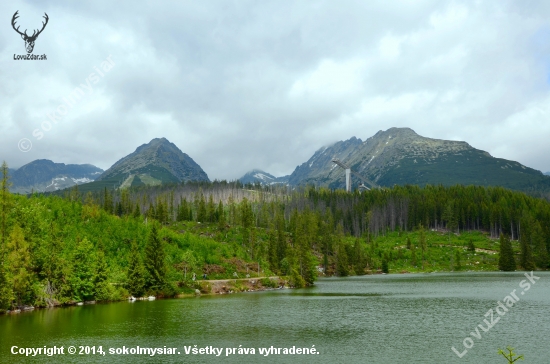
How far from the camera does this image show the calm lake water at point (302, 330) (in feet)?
104

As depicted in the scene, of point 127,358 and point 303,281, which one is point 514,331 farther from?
point 303,281

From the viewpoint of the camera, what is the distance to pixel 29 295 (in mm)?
61750

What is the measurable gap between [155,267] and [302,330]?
44559mm

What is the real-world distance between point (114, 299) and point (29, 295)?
45.9ft

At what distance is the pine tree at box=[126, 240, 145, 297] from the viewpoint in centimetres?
7606

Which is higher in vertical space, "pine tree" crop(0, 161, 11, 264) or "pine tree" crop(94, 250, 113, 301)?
"pine tree" crop(0, 161, 11, 264)

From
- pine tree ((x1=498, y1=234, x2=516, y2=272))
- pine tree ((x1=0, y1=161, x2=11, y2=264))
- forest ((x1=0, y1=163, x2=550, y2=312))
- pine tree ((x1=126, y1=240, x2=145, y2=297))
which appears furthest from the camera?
pine tree ((x1=498, y1=234, x2=516, y2=272))

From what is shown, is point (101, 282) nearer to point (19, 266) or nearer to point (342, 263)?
point (19, 266)

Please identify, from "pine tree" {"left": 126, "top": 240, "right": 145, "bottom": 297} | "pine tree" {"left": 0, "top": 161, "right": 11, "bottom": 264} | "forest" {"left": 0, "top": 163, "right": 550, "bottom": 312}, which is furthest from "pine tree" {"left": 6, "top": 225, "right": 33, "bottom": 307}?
"pine tree" {"left": 126, "top": 240, "right": 145, "bottom": 297}

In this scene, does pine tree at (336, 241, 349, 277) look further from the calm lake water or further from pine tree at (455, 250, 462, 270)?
the calm lake water

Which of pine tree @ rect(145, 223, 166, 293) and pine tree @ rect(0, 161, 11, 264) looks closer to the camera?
pine tree @ rect(0, 161, 11, 264)

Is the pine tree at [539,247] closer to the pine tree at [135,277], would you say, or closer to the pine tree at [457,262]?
the pine tree at [457,262]

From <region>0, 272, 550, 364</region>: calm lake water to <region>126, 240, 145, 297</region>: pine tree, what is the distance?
11473 mm

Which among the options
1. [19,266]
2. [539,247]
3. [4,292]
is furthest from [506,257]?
[4,292]
